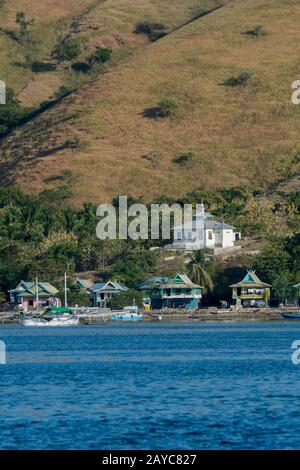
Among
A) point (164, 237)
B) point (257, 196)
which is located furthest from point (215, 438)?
point (257, 196)

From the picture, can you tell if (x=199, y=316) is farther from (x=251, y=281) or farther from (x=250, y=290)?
(x=251, y=281)

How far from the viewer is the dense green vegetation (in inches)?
5994

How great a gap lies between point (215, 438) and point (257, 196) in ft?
500

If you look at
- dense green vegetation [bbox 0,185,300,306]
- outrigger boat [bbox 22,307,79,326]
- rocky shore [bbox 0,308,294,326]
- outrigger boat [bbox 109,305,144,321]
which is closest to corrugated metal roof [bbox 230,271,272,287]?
dense green vegetation [bbox 0,185,300,306]

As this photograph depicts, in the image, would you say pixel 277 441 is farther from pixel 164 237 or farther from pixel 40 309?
pixel 164 237

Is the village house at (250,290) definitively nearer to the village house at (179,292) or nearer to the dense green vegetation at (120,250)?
the dense green vegetation at (120,250)

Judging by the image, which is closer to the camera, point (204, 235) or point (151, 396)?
point (151, 396)

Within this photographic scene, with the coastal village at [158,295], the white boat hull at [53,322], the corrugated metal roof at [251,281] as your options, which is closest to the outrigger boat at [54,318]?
the white boat hull at [53,322]

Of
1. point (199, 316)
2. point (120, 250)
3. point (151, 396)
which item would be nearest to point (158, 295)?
point (199, 316)

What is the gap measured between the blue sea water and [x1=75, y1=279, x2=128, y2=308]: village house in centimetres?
4768

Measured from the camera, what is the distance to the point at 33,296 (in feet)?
510

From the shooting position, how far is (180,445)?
4531cm

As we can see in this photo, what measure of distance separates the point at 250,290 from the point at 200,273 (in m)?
7.04

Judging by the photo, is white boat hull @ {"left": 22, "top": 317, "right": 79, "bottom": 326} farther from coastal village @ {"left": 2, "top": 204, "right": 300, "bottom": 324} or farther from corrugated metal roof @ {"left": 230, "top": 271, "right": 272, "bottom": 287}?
corrugated metal roof @ {"left": 230, "top": 271, "right": 272, "bottom": 287}
